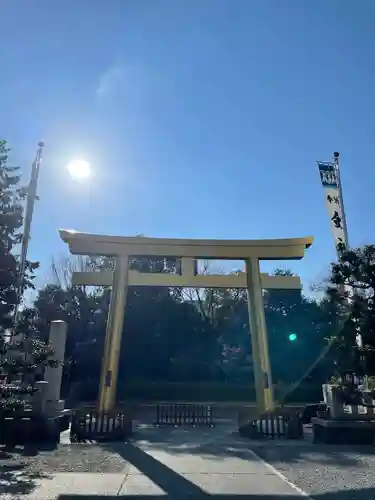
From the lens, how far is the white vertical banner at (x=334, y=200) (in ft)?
41.5

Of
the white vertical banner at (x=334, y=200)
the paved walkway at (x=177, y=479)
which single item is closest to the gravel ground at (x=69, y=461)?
the paved walkway at (x=177, y=479)

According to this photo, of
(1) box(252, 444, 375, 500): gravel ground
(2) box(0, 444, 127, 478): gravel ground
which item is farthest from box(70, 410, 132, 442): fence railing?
(1) box(252, 444, 375, 500): gravel ground

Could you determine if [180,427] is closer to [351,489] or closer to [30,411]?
[30,411]

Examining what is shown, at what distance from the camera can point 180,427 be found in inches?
559

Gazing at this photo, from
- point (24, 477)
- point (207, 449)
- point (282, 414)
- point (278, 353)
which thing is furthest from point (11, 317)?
point (278, 353)

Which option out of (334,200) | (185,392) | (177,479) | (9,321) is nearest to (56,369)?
(9,321)

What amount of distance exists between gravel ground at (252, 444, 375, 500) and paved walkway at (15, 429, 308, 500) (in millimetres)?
287

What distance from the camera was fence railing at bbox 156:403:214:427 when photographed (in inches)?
590

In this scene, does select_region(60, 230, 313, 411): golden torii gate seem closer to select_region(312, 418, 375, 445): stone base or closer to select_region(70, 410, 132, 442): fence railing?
select_region(70, 410, 132, 442): fence railing

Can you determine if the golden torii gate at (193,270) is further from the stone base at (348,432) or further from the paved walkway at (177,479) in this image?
the paved walkway at (177,479)

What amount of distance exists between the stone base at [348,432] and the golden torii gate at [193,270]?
9.64 ft

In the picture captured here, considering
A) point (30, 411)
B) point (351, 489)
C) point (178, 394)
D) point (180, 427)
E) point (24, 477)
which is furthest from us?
point (178, 394)

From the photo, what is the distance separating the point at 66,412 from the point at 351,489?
903 cm

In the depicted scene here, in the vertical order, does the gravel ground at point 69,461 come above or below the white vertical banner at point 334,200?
below
